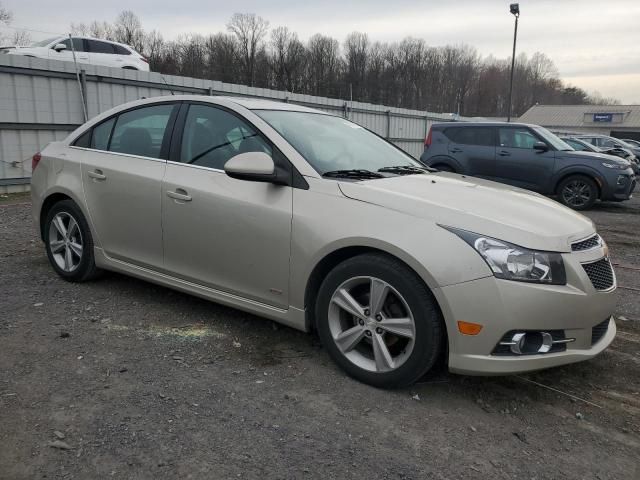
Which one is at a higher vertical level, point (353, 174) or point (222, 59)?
point (222, 59)

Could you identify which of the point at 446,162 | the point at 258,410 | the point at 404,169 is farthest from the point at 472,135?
the point at 258,410

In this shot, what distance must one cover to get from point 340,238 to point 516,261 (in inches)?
36.4

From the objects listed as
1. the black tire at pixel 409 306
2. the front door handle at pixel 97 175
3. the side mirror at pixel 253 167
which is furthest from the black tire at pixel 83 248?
the black tire at pixel 409 306

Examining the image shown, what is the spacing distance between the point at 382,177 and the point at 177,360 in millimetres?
1723

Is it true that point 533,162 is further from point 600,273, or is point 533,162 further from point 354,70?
point 354,70

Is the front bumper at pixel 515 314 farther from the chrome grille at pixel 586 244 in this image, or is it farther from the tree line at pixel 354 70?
the tree line at pixel 354 70

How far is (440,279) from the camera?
102 inches

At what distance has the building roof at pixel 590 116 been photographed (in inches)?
2339

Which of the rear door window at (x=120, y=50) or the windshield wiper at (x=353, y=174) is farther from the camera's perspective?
the rear door window at (x=120, y=50)

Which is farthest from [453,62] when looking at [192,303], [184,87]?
[192,303]

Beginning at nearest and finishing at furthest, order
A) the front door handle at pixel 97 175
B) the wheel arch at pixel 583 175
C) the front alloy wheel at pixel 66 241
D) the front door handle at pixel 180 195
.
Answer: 1. the front door handle at pixel 180 195
2. the front door handle at pixel 97 175
3. the front alloy wheel at pixel 66 241
4. the wheel arch at pixel 583 175

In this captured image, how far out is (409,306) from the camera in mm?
2689

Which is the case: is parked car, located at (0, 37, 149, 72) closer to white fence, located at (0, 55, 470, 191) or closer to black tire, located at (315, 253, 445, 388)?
white fence, located at (0, 55, 470, 191)

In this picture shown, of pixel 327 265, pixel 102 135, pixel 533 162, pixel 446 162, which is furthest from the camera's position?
pixel 446 162
